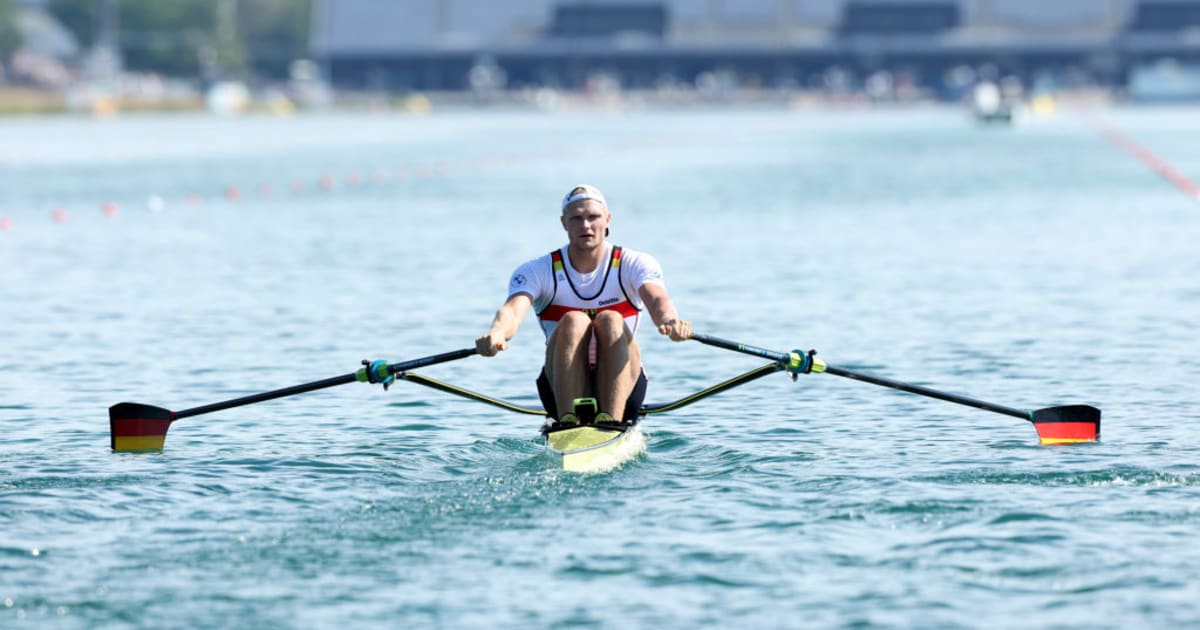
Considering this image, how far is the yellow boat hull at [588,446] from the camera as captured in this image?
39.0 ft

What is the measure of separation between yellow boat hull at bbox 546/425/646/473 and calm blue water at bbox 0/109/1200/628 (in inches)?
3.6

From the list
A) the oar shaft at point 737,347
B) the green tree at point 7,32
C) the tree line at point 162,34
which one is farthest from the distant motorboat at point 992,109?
the oar shaft at point 737,347

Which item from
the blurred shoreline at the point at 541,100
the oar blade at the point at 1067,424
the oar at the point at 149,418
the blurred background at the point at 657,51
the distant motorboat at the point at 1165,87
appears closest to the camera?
the oar at the point at 149,418

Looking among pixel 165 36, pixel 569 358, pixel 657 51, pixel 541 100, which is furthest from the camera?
pixel 165 36

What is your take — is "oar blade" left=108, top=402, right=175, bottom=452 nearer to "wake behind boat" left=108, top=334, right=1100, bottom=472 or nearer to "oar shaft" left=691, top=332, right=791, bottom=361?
"wake behind boat" left=108, top=334, right=1100, bottom=472

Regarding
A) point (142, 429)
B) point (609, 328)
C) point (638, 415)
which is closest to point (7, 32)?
point (142, 429)

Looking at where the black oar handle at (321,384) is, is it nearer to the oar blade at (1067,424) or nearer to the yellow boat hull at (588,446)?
the yellow boat hull at (588,446)

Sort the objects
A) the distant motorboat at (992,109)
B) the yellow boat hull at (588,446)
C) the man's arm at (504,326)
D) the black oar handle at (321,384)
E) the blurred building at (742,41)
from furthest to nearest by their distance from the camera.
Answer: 1. the blurred building at (742,41)
2. the distant motorboat at (992,109)
3. the black oar handle at (321,384)
4. the yellow boat hull at (588,446)
5. the man's arm at (504,326)

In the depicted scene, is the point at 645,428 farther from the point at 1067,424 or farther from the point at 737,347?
the point at 1067,424

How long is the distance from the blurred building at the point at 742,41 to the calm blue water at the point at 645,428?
123m

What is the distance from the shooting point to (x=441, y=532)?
10609mm

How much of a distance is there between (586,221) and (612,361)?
2.84 ft

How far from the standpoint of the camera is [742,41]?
159125mm

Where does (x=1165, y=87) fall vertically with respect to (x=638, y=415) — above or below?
above
